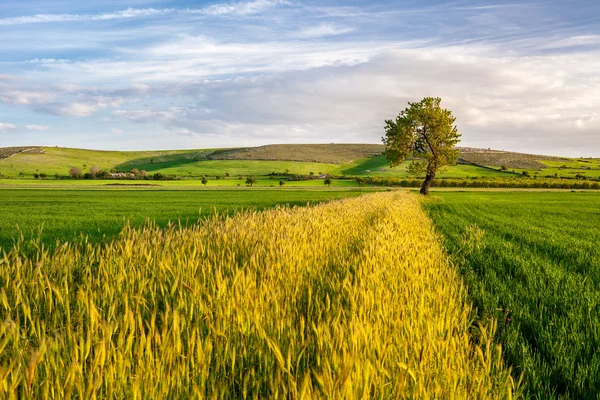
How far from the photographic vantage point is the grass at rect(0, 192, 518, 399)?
7.51ft

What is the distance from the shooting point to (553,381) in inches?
152

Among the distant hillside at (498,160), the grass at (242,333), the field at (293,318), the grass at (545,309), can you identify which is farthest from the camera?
the distant hillside at (498,160)

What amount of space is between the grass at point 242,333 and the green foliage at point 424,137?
4228 centimetres

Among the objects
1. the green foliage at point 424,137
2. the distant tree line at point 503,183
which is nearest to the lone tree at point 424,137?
the green foliage at point 424,137

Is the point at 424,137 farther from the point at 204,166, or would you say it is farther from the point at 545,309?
the point at 204,166

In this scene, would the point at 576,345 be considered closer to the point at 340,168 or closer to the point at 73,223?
the point at 73,223

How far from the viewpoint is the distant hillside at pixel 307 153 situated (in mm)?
147625

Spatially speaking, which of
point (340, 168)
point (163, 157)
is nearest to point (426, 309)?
point (340, 168)

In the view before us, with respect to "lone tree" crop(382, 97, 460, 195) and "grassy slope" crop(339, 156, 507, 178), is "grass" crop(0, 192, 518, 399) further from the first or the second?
"grassy slope" crop(339, 156, 507, 178)

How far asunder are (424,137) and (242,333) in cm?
4854

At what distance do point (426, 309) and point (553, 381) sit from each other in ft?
4.10

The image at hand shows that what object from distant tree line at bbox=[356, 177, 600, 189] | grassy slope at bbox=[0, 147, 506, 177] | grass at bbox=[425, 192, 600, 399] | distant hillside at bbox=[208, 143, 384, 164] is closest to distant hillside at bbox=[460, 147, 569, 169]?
grassy slope at bbox=[0, 147, 506, 177]

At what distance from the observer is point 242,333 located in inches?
119

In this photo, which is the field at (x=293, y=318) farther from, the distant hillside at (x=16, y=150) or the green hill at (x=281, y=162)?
the distant hillside at (x=16, y=150)
